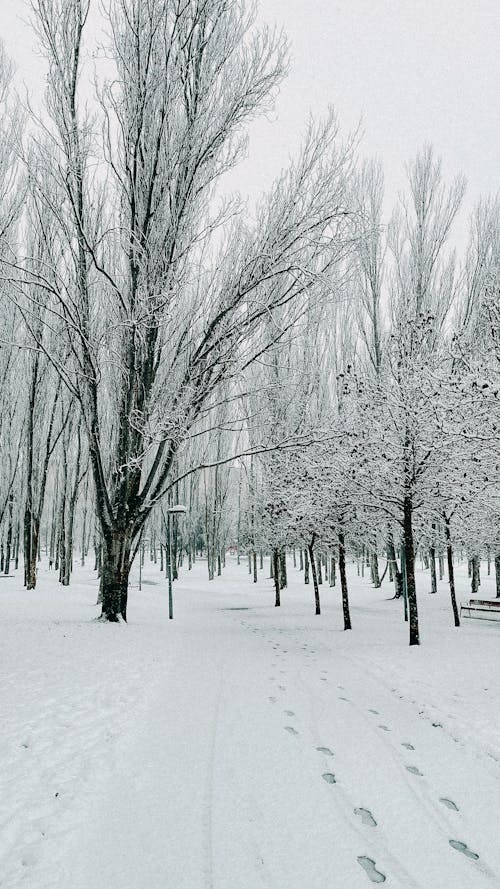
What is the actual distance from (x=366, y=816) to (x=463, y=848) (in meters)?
0.51

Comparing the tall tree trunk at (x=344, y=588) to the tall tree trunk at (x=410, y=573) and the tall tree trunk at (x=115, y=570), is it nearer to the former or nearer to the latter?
the tall tree trunk at (x=410, y=573)

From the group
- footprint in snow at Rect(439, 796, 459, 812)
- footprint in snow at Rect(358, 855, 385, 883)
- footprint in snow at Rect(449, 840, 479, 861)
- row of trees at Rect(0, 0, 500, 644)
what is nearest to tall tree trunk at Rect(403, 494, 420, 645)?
row of trees at Rect(0, 0, 500, 644)

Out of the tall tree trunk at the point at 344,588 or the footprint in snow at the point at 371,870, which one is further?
the tall tree trunk at the point at 344,588

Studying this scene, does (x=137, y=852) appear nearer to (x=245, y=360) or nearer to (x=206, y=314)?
(x=245, y=360)

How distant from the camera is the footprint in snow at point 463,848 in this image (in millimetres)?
2531

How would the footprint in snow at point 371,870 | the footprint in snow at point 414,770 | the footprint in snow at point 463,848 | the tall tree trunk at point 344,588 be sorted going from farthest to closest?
the tall tree trunk at point 344,588, the footprint in snow at point 414,770, the footprint in snow at point 463,848, the footprint in snow at point 371,870

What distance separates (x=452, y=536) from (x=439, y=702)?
26.1 ft

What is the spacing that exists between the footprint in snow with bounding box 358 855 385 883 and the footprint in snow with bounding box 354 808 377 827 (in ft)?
1.15

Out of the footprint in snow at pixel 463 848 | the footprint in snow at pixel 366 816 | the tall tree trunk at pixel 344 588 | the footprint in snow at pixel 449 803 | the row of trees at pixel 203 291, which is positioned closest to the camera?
the footprint in snow at pixel 463 848

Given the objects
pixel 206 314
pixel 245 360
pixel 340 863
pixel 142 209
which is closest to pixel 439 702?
pixel 340 863

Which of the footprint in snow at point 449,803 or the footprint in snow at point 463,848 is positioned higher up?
the footprint in snow at point 463,848

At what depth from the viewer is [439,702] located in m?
5.62

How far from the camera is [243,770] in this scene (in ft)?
11.2

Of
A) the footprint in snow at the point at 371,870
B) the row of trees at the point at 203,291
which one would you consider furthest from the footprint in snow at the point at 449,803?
the row of trees at the point at 203,291
